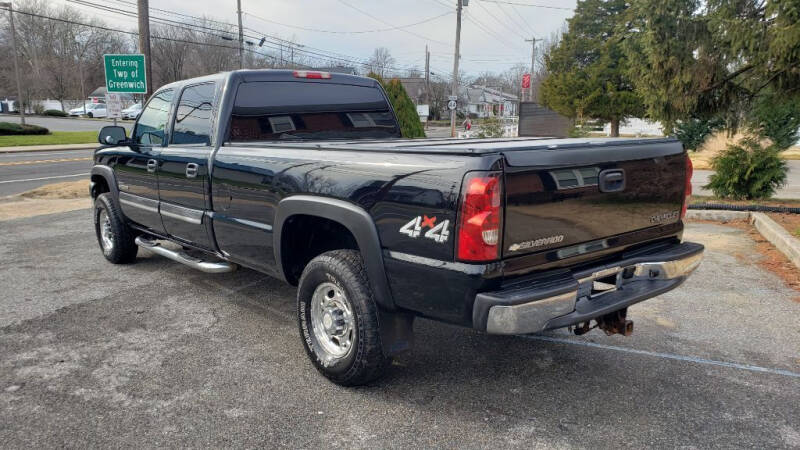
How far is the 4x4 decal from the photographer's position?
2.67 m

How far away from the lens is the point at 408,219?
282 cm

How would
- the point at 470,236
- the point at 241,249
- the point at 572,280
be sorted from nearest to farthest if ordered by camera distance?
the point at 470,236, the point at 572,280, the point at 241,249

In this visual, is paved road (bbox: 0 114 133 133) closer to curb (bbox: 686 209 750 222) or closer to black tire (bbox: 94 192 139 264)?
black tire (bbox: 94 192 139 264)

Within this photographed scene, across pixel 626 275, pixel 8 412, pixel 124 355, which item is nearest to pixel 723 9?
pixel 626 275

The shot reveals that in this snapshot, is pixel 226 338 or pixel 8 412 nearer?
pixel 8 412

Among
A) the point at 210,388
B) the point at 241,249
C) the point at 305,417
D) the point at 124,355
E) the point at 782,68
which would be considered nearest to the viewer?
the point at 305,417

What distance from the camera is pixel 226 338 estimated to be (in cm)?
416

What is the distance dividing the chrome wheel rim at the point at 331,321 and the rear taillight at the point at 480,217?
1.03 metres

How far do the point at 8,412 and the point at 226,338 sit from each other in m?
1.40

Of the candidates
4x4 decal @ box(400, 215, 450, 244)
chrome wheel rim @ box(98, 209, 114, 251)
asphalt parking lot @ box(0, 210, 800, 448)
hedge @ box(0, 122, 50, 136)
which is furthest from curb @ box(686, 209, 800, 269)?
hedge @ box(0, 122, 50, 136)

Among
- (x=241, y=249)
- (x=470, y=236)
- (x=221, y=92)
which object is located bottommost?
(x=241, y=249)

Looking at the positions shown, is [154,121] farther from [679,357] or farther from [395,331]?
[679,357]

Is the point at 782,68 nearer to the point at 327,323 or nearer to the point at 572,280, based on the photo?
the point at 572,280

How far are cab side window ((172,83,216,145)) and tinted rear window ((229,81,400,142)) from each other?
283 mm
